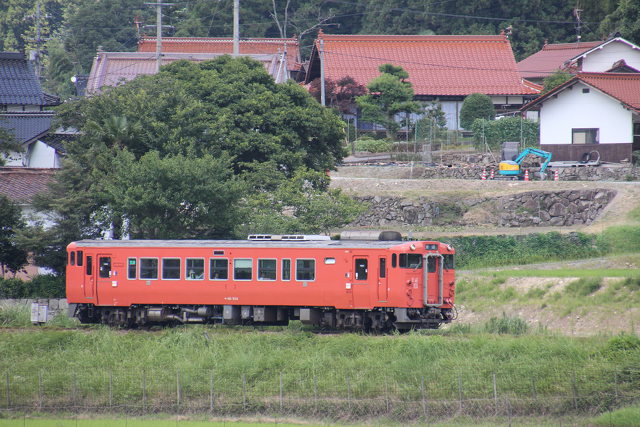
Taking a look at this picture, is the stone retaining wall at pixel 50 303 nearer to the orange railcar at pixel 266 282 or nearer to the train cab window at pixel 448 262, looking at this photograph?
the orange railcar at pixel 266 282

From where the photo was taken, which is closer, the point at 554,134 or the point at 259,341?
the point at 259,341

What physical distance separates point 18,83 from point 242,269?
2983cm

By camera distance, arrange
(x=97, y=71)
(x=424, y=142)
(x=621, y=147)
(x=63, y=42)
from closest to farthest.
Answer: (x=621, y=147)
(x=424, y=142)
(x=97, y=71)
(x=63, y=42)

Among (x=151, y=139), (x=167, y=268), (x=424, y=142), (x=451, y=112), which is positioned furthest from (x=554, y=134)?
(x=167, y=268)

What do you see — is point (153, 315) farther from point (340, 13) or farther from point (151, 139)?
point (340, 13)

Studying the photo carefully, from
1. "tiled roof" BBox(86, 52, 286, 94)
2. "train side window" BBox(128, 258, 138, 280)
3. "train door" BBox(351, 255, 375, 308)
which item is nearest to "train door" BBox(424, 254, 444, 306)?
"train door" BBox(351, 255, 375, 308)

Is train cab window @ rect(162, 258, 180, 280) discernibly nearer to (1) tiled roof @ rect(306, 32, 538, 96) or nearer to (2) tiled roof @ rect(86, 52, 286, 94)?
(2) tiled roof @ rect(86, 52, 286, 94)

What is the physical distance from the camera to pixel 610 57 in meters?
59.2

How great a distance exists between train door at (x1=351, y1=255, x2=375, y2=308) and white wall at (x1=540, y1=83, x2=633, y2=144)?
993 inches

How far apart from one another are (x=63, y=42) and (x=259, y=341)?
213ft

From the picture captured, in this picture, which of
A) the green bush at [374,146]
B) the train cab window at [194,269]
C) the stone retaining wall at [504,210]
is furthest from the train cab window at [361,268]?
the green bush at [374,146]

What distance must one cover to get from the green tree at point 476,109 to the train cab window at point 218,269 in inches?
1230

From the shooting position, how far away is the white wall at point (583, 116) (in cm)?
4588

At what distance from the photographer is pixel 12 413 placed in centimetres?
2150
